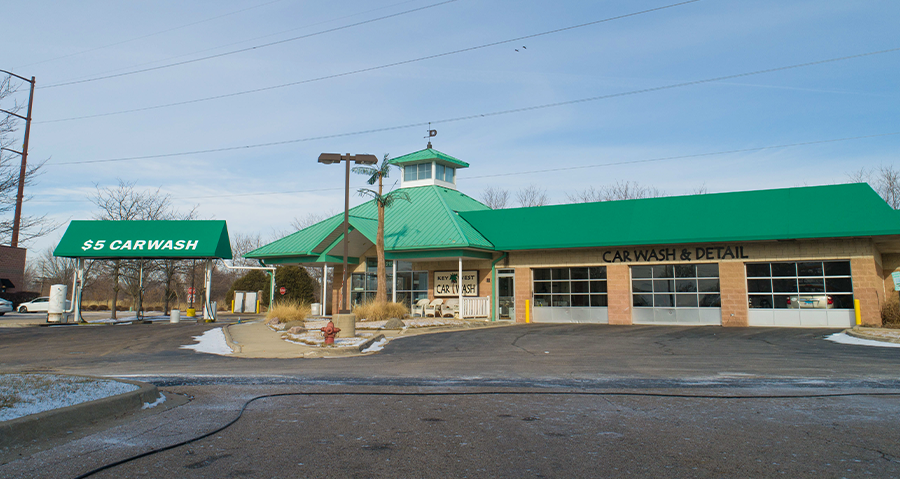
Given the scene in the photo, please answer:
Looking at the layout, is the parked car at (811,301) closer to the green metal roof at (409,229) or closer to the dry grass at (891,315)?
the dry grass at (891,315)

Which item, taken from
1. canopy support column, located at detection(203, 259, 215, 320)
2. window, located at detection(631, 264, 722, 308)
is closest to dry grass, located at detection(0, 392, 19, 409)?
canopy support column, located at detection(203, 259, 215, 320)

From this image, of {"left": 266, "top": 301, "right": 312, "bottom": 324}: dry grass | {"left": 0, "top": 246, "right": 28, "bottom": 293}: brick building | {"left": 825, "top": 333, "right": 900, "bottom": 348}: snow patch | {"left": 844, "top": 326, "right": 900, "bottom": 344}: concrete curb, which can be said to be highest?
{"left": 0, "top": 246, "right": 28, "bottom": 293}: brick building

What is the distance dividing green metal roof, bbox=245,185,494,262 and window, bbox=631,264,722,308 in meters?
6.50

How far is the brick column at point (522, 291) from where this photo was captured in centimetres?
2689

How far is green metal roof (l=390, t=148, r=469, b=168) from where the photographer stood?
32.9m

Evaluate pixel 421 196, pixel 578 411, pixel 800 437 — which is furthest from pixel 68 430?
pixel 421 196

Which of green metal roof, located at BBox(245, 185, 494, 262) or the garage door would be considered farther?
green metal roof, located at BBox(245, 185, 494, 262)

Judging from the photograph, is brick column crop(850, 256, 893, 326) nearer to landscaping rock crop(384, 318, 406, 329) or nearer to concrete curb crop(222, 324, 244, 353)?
landscaping rock crop(384, 318, 406, 329)

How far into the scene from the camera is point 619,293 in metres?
24.9

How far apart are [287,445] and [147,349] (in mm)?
12570

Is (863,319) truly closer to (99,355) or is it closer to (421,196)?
(421,196)

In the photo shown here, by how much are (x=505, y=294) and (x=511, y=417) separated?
21170 mm

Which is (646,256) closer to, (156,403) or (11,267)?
(156,403)

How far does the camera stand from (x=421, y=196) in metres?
31.8
